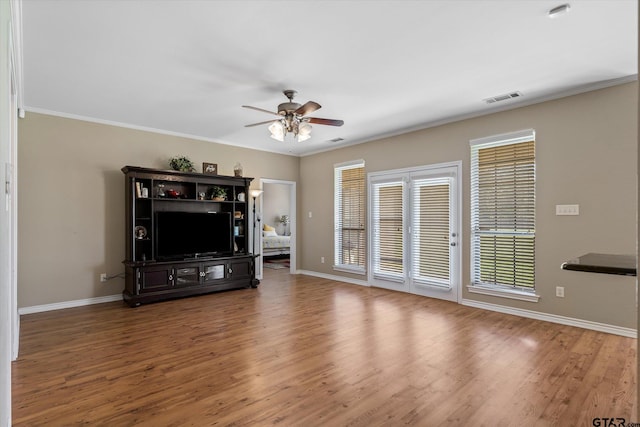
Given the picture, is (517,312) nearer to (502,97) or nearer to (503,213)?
(503,213)

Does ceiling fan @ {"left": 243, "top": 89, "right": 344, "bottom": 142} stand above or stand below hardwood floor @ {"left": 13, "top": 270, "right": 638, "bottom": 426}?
above

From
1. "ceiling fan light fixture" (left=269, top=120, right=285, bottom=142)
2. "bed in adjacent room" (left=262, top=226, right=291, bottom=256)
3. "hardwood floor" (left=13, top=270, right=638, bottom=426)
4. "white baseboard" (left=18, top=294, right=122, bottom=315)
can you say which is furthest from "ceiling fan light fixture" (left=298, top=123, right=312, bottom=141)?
"bed in adjacent room" (left=262, top=226, right=291, bottom=256)

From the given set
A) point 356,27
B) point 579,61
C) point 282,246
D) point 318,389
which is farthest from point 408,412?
point 282,246

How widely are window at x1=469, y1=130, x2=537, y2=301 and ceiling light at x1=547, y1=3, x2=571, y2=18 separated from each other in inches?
84.3

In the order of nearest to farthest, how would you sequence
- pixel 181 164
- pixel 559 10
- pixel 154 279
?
pixel 559 10 < pixel 154 279 < pixel 181 164

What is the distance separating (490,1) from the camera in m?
2.42

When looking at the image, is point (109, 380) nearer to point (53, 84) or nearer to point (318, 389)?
point (318, 389)

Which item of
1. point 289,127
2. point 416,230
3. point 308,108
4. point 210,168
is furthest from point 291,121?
point 416,230

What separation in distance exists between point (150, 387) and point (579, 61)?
15.6 ft

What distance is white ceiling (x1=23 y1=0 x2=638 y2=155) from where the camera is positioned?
2.54 meters

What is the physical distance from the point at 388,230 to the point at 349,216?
3.29 ft

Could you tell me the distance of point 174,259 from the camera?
18.0 ft

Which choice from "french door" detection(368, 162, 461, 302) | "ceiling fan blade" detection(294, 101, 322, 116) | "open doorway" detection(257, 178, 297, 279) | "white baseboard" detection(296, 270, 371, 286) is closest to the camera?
"ceiling fan blade" detection(294, 101, 322, 116)

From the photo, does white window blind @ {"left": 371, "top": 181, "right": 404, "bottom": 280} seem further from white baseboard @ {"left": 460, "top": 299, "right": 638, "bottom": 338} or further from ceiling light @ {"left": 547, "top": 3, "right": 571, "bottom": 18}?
ceiling light @ {"left": 547, "top": 3, "right": 571, "bottom": 18}
